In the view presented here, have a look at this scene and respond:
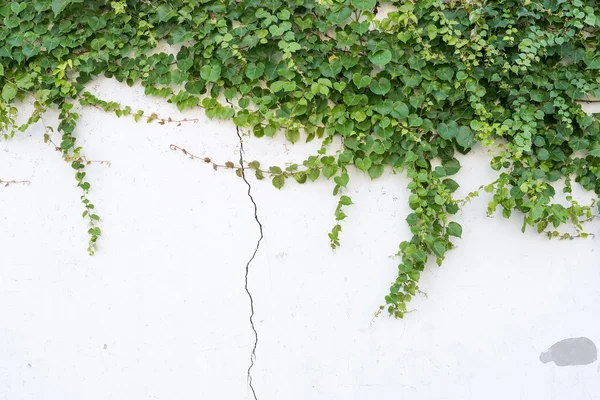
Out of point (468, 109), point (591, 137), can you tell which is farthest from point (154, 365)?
point (591, 137)

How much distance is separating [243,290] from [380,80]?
1091mm

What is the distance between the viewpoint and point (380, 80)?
2.55 meters

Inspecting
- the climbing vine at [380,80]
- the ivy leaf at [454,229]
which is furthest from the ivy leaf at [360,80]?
the ivy leaf at [454,229]

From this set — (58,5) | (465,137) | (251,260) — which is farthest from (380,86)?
(58,5)

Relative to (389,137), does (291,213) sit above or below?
below

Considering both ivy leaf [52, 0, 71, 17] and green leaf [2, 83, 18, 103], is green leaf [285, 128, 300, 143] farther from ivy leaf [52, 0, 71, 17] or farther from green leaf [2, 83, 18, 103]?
green leaf [2, 83, 18, 103]

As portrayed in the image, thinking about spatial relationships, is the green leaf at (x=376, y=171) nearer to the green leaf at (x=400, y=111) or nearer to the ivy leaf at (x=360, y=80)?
the green leaf at (x=400, y=111)

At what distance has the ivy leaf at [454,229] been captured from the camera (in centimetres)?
257

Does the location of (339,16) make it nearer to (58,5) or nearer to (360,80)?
(360,80)

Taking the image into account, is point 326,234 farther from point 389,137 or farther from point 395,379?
point 395,379

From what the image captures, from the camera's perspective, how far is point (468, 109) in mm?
2588

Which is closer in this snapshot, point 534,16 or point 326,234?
point 534,16

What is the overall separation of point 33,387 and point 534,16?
2.70 meters

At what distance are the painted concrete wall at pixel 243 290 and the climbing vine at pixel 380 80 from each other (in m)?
0.10
